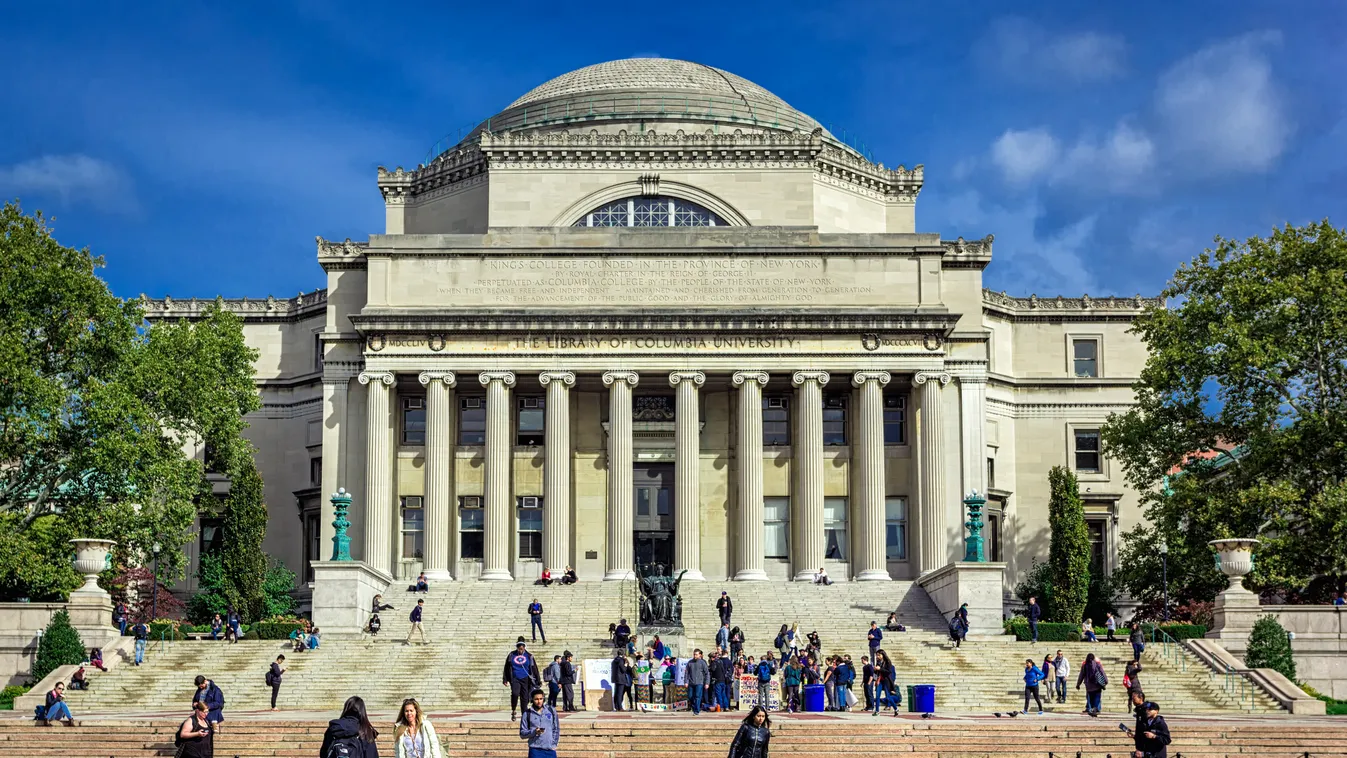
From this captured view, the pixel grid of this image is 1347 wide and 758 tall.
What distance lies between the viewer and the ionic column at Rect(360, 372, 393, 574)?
215 ft

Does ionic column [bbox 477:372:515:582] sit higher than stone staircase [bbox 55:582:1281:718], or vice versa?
ionic column [bbox 477:372:515:582]

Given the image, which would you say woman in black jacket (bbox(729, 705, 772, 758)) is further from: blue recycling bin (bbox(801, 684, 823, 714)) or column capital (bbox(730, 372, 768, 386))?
column capital (bbox(730, 372, 768, 386))

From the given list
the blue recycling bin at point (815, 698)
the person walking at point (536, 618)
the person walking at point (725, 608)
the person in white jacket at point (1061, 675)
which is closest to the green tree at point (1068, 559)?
the person walking at point (725, 608)

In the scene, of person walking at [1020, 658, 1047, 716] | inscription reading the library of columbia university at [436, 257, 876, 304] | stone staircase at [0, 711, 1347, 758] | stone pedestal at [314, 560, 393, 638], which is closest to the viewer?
stone staircase at [0, 711, 1347, 758]

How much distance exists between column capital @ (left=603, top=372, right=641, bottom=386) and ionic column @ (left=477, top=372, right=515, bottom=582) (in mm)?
3506

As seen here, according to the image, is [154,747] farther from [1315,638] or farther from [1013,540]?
[1013,540]

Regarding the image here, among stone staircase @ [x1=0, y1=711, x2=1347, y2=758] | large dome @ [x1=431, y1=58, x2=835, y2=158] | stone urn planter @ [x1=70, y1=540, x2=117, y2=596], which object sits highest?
large dome @ [x1=431, y1=58, x2=835, y2=158]

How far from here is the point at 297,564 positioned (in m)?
73.9

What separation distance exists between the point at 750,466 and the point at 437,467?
11.7 metres

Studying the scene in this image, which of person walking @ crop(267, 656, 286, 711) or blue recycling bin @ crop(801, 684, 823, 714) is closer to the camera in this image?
person walking @ crop(267, 656, 286, 711)

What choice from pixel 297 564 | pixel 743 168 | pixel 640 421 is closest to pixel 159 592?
pixel 297 564

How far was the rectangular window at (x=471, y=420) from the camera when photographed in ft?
224

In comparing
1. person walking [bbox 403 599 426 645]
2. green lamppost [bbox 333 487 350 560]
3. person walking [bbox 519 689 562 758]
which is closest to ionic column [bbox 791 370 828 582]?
person walking [bbox 403 599 426 645]

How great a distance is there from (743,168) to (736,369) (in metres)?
12.0
